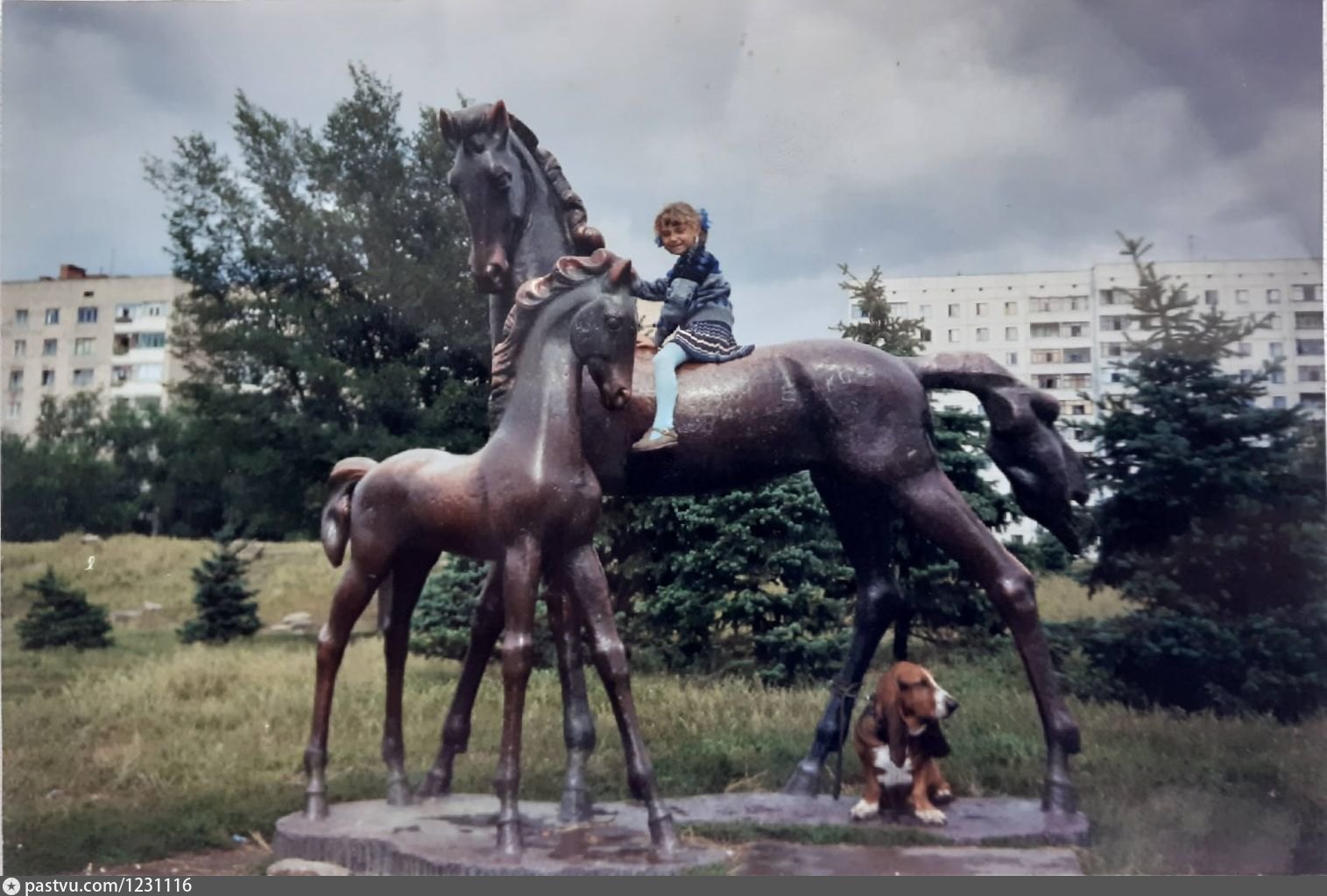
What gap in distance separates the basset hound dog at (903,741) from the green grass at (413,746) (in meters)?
0.28

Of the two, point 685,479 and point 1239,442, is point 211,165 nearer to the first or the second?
point 685,479

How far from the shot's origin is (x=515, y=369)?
12.9ft

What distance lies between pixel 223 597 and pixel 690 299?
10.9 feet

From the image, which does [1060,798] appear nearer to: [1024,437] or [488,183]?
[1024,437]

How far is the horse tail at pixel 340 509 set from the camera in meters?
4.27

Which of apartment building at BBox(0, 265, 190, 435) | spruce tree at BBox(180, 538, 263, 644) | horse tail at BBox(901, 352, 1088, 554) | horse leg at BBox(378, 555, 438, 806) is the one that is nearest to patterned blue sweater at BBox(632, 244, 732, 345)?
horse tail at BBox(901, 352, 1088, 554)

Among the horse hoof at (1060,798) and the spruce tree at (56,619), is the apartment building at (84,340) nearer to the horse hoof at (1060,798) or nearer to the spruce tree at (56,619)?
the spruce tree at (56,619)

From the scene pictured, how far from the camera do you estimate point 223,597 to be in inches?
232

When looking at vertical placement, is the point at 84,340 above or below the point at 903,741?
above

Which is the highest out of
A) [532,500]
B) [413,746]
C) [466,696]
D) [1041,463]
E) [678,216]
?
[678,216]

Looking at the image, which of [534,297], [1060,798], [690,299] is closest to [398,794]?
[534,297]

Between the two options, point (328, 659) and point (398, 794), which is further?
point (398, 794)

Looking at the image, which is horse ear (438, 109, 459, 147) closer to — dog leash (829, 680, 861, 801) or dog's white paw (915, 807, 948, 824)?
dog leash (829, 680, 861, 801)

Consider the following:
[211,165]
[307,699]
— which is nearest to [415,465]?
[307,699]
